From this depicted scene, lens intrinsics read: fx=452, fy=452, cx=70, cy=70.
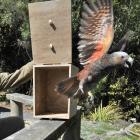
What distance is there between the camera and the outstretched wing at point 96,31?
2.94 m

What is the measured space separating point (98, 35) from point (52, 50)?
1.05 feet

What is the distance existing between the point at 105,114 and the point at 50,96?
189 inches

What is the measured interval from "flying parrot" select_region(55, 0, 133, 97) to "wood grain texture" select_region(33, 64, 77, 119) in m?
0.13

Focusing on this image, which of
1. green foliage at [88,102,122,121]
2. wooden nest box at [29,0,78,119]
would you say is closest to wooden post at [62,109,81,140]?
wooden nest box at [29,0,78,119]

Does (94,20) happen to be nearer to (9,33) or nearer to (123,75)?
(123,75)

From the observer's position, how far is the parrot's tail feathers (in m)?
2.84

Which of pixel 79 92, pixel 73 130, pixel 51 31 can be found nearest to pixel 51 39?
pixel 51 31

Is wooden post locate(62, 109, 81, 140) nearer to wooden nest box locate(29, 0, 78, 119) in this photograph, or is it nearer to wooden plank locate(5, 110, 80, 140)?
wooden plank locate(5, 110, 80, 140)

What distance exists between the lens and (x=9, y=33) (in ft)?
33.3

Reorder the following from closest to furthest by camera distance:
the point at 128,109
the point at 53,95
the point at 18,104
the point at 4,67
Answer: the point at 53,95 < the point at 18,104 < the point at 128,109 < the point at 4,67

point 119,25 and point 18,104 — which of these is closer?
point 18,104

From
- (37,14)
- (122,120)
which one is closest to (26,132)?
(37,14)

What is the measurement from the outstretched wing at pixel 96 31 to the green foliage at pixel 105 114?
193 inches

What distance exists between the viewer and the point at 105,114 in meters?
7.98
